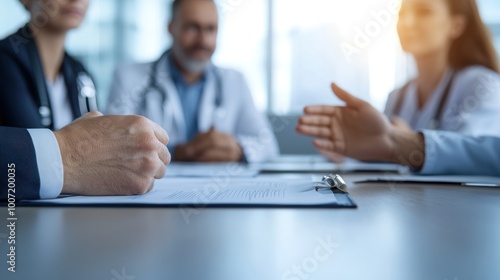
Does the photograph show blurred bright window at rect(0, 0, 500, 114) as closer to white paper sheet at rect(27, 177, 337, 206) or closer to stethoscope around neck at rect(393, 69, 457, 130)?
stethoscope around neck at rect(393, 69, 457, 130)

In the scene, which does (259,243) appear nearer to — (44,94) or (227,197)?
(227,197)

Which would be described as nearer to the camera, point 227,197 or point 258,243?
point 258,243

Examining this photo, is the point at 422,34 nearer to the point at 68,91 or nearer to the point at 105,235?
the point at 68,91

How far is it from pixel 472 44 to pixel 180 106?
1096 mm

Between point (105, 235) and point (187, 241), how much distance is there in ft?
0.21

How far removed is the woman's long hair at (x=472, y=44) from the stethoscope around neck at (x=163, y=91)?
0.89 metres

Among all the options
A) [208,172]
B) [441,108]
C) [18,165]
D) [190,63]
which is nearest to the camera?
[18,165]

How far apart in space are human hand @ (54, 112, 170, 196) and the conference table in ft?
0.28

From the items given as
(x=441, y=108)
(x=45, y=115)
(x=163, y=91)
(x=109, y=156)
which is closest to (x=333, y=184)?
(x=109, y=156)

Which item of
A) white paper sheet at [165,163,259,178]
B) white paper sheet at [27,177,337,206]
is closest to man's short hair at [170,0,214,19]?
white paper sheet at [165,163,259,178]

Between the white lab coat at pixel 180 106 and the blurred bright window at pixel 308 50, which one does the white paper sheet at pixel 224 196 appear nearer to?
the white lab coat at pixel 180 106

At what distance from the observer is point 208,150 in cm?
135

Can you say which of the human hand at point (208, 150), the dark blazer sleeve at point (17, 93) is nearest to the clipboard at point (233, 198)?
the human hand at point (208, 150)

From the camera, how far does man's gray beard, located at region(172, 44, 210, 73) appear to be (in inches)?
84.7
